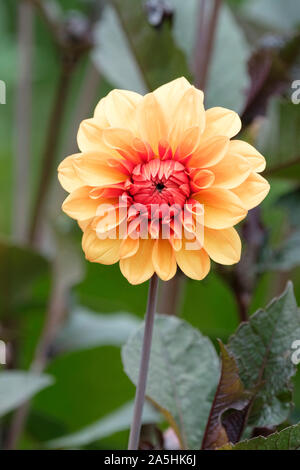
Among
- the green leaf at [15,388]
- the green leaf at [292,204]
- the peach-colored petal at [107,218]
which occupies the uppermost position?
the green leaf at [292,204]

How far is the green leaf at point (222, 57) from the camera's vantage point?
39cm

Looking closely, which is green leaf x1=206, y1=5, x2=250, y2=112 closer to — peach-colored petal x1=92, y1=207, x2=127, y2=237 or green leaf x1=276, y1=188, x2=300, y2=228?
green leaf x1=276, y1=188, x2=300, y2=228

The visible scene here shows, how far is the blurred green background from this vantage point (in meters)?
0.39

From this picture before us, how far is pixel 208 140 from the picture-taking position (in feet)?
0.64

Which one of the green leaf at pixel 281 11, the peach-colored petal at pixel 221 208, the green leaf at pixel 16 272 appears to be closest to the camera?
the peach-colored petal at pixel 221 208

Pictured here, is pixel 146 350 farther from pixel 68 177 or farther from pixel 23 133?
pixel 23 133

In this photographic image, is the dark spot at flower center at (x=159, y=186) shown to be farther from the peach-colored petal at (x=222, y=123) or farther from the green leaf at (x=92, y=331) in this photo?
the green leaf at (x=92, y=331)

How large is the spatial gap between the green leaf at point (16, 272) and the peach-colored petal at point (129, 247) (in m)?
0.26

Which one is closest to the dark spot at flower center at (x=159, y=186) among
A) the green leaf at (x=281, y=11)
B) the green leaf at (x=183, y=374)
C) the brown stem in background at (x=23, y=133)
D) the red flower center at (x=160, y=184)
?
the red flower center at (x=160, y=184)

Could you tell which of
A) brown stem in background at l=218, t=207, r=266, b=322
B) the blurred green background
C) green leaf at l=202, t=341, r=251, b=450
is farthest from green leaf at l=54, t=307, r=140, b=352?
green leaf at l=202, t=341, r=251, b=450

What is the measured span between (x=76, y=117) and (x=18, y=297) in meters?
0.15

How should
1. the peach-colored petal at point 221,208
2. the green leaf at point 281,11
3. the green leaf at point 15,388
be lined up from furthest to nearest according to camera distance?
1. the green leaf at point 281,11
2. the green leaf at point 15,388
3. the peach-colored petal at point 221,208

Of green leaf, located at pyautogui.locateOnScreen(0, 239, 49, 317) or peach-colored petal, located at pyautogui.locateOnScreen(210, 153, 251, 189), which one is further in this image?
green leaf, located at pyautogui.locateOnScreen(0, 239, 49, 317)

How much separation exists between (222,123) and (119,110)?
0.03 m
